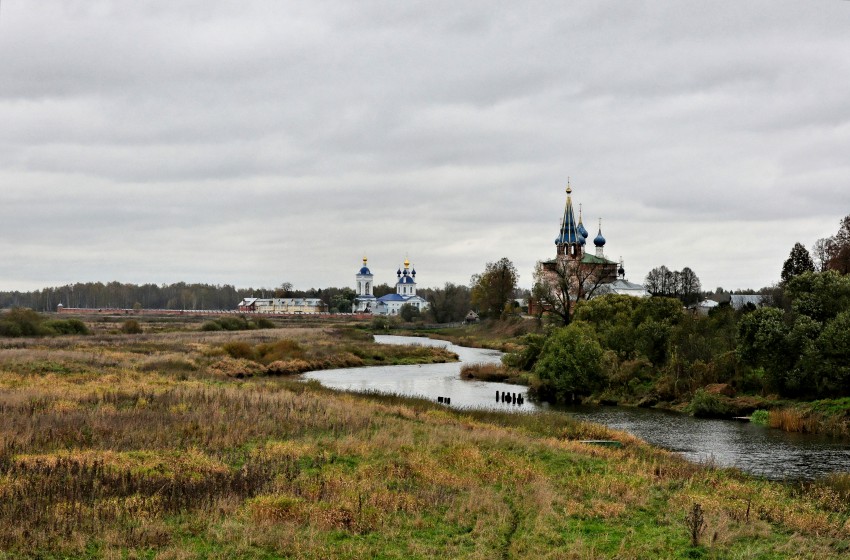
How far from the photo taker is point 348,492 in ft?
50.5

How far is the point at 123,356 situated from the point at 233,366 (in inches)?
299

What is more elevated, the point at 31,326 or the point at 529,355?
the point at 31,326

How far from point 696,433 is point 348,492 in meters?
22.4

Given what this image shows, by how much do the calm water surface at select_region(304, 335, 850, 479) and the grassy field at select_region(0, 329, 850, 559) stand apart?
3.49 m

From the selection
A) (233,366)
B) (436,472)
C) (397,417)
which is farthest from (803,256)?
(436,472)

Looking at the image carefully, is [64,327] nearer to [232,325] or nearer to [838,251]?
A: [232,325]

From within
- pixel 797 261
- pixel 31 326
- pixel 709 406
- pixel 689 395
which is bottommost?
pixel 709 406

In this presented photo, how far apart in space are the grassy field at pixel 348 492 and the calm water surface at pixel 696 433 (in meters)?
3.49

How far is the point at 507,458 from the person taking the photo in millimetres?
20031

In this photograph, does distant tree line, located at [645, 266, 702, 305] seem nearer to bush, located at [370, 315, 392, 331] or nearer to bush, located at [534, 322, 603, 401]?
bush, located at [370, 315, 392, 331]

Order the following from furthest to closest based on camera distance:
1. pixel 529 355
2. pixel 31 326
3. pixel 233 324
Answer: pixel 233 324 < pixel 31 326 < pixel 529 355

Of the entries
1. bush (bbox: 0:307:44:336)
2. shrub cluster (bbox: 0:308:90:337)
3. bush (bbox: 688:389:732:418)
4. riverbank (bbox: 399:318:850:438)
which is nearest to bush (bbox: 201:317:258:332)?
shrub cluster (bbox: 0:308:90:337)

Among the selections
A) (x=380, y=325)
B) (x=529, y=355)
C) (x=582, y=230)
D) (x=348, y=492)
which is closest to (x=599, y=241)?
(x=582, y=230)

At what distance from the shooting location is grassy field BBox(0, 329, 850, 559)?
12477 mm
